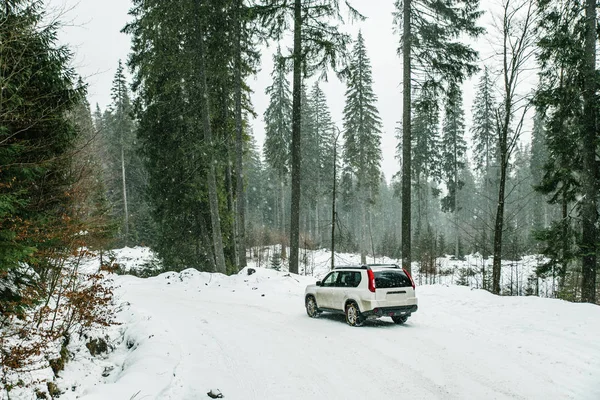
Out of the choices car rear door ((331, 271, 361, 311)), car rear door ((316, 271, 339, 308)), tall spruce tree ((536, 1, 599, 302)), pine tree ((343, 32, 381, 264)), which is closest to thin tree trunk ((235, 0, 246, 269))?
car rear door ((316, 271, 339, 308))

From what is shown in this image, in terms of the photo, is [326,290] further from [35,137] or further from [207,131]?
[207,131]

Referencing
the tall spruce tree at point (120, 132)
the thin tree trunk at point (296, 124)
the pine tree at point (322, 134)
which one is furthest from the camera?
the pine tree at point (322, 134)

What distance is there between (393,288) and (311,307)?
3.02 m

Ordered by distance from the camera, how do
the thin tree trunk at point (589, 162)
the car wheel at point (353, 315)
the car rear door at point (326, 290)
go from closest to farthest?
the car wheel at point (353, 315) → the car rear door at point (326, 290) → the thin tree trunk at point (589, 162)

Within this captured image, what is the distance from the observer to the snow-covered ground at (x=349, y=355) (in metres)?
5.99

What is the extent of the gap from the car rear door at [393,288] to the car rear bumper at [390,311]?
96 millimetres

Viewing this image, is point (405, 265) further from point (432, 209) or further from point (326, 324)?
point (432, 209)

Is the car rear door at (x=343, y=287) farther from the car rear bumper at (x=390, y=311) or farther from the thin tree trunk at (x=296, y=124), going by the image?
the thin tree trunk at (x=296, y=124)

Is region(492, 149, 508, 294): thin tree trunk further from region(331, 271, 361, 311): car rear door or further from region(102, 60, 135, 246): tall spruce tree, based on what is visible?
region(102, 60, 135, 246): tall spruce tree

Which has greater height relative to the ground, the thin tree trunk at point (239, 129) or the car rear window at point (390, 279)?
the thin tree trunk at point (239, 129)

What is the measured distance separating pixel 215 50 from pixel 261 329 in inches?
555

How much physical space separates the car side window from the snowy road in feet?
3.55

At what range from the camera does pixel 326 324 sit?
11.0 meters

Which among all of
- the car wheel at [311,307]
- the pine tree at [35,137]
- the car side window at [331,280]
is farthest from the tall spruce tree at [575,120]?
the pine tree at [35,137]
